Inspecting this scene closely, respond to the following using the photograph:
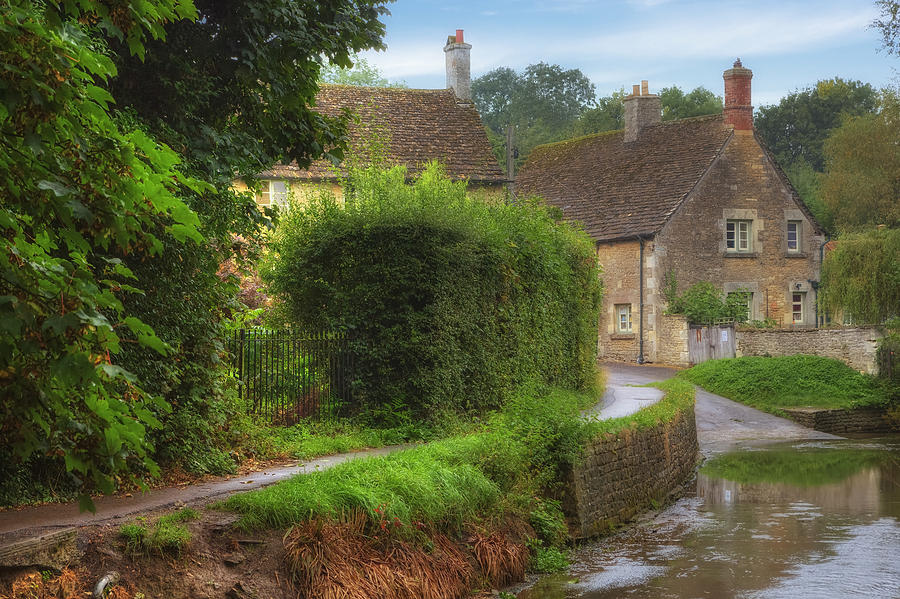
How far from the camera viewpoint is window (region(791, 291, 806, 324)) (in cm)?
4031

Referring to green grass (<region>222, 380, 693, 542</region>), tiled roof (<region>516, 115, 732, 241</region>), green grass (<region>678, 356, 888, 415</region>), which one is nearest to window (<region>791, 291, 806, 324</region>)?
tiled roof (<region>516, 115, 732, 241</region>)

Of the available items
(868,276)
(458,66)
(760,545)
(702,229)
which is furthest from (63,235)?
(702,229)

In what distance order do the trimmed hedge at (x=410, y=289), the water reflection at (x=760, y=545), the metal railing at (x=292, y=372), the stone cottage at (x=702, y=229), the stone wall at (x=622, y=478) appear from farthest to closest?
the stone cottage at (x=702, y=229), the trimmed hedge at (x=410, y=289), the metal railing at (x=292, y=372), the stone wall at (x=622, y=478), the water reflection at (x=760, y=545)

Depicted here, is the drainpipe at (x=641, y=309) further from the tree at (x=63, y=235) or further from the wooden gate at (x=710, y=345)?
the tree at (x=63, y=235)

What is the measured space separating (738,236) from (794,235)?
104 inches

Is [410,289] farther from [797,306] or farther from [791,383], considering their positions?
[797,306]

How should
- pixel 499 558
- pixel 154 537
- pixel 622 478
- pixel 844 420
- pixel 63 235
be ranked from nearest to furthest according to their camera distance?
pixel 63 235 < pixel 154 537 < pixel 499 558 < pixel 622 478 < pixel 844 420

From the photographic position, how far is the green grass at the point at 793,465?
787 inches

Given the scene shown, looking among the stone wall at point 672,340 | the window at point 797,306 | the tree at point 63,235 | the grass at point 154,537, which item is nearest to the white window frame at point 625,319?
the stone wall at point 672,340

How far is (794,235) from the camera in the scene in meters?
40.5

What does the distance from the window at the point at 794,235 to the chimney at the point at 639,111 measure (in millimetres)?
7402

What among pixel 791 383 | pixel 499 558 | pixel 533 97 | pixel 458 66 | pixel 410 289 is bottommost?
pixel 791 383

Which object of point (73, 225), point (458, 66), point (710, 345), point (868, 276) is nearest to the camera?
point (73, 225)

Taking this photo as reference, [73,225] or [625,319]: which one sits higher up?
[73,225]
